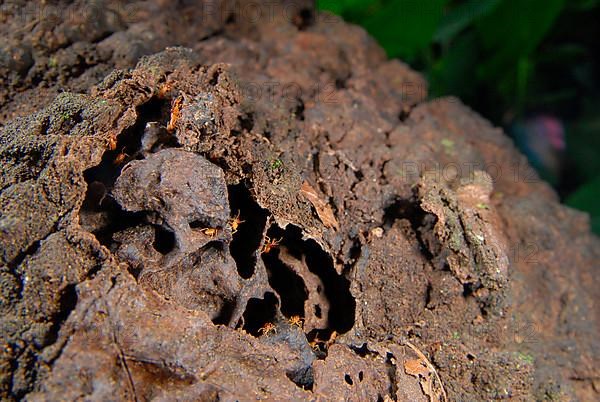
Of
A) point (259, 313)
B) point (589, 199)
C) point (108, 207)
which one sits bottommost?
point (589, 199)

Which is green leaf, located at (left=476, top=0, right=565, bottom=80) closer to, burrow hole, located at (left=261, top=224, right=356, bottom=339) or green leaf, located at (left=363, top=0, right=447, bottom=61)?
green leaf, located at (left=363, top=0, right=447, bottom=61)

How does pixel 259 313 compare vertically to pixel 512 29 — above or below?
below

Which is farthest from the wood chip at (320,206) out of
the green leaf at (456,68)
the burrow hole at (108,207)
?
the green leaf at (456,68)

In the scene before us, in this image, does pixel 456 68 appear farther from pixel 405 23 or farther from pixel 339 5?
pixel 339 5

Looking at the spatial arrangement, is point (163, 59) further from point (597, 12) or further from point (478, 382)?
point (597, 12)

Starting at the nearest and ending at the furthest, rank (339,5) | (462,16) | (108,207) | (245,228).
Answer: (108,207) < (245,228) < (339,5) < (462,16)

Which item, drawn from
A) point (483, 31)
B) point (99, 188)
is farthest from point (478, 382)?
point (483, 31)

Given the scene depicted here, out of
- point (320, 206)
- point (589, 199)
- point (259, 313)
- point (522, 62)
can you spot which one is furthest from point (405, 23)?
point (259, 313)

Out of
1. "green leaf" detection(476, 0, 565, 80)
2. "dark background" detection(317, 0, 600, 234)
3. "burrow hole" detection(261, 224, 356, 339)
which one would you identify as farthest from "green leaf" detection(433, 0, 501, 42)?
"burrow hole" detection(261, 224, 356, 339)
